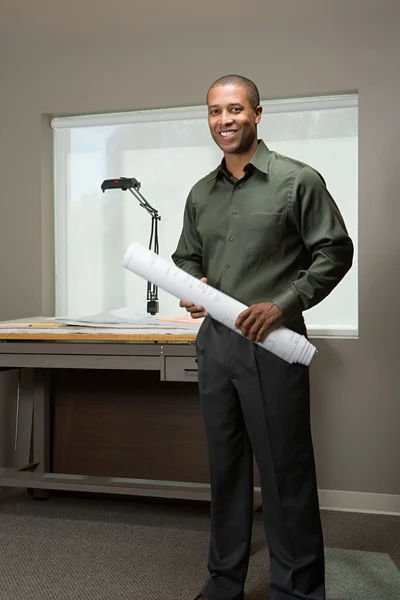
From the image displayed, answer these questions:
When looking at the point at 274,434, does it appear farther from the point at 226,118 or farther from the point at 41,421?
the point at 41,421

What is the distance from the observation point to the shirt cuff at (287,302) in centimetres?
183

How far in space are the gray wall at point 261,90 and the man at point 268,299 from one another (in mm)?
1268

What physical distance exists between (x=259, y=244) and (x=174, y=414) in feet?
4.94

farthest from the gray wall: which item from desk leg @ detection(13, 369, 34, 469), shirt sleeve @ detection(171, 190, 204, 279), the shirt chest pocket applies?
the shirt chest pocket

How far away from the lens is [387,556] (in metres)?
2.61

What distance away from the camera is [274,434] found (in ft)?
6.24

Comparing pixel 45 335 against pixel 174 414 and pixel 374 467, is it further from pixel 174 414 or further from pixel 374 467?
pixel 374 467

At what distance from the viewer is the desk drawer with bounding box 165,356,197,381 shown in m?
2.71

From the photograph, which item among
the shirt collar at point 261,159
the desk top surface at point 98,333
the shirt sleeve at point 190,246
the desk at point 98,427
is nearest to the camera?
the shirt collar at point 261,159

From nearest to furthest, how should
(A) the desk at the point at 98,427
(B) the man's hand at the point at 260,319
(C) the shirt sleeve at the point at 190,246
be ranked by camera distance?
(B) the man's hand at the point at 260,319 < (C) the shirt sleeve at the point at 190,246 < (A) the desk at the point at 98,427

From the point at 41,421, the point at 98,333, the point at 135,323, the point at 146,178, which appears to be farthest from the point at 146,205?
the point at 41,421

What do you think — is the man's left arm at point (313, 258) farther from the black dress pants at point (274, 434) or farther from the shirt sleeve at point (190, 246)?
the shirt sleeve at point (190, 246)

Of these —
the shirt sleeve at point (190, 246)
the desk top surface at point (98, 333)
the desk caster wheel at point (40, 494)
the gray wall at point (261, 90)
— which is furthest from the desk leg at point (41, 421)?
the shirt sleeve at point (190, 246)

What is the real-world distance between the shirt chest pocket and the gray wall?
1320 mm
